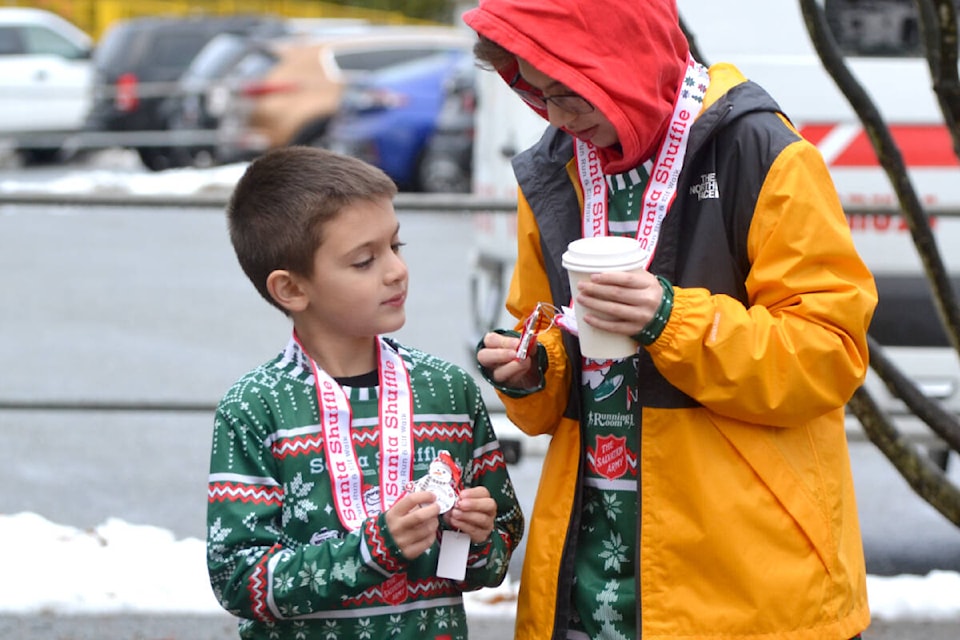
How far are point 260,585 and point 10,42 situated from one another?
20.3 metres

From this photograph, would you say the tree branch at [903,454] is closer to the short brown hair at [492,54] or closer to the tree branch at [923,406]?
the tree branch at [923,406]

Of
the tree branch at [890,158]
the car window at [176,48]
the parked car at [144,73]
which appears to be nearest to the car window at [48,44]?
the parked car at [144,73]

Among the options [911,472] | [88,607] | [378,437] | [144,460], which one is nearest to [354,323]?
[378,437]

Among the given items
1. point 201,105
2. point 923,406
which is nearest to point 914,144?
point 923,406

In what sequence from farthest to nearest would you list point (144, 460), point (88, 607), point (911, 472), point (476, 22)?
point (144, 460), point (88, 607), point (911, 472), point (476, 22)

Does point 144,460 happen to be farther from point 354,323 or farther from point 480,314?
point 354,323

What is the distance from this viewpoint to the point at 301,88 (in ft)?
55.1

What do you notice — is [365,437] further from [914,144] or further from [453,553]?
[914,144]

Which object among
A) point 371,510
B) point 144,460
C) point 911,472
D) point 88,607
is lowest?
point 144,460

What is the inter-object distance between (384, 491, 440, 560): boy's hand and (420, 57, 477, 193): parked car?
12468 mm

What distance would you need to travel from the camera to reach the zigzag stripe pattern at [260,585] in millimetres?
2254

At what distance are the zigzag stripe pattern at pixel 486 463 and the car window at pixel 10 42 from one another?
66.0ft

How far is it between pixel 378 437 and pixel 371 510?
0.12 meters

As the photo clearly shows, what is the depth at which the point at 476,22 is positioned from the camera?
223 centimetres
